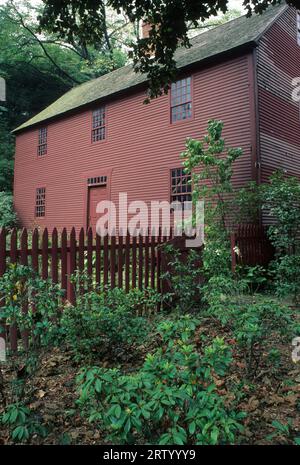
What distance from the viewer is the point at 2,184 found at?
2675 centimetres

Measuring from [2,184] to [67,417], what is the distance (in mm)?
27003

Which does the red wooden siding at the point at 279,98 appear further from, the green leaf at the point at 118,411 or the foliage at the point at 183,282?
the green leaf at the point at 118,411

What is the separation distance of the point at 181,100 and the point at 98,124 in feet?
17.2

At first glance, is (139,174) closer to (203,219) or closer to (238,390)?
(203,219)

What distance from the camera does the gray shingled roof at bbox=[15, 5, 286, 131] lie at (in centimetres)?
1176

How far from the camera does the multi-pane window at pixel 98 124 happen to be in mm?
16672

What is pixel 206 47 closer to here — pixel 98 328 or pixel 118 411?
pixel 98 328

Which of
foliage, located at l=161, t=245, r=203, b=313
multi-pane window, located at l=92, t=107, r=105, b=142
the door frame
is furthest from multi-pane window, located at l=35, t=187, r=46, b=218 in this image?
foliage, located at l=161, t=245, r=203, b=313

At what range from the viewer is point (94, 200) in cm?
1669

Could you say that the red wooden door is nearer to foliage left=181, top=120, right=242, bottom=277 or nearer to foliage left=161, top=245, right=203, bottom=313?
foliage left=181, top=120, right=242, bottom=277

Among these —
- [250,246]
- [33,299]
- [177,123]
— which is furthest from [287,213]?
Result: [33,299]

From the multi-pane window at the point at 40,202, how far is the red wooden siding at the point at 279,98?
44.0ft

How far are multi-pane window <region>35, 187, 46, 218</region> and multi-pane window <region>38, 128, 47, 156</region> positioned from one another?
228 cm

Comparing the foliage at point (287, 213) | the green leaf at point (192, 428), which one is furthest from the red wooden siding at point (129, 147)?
the green leaf at point (192, 428)
